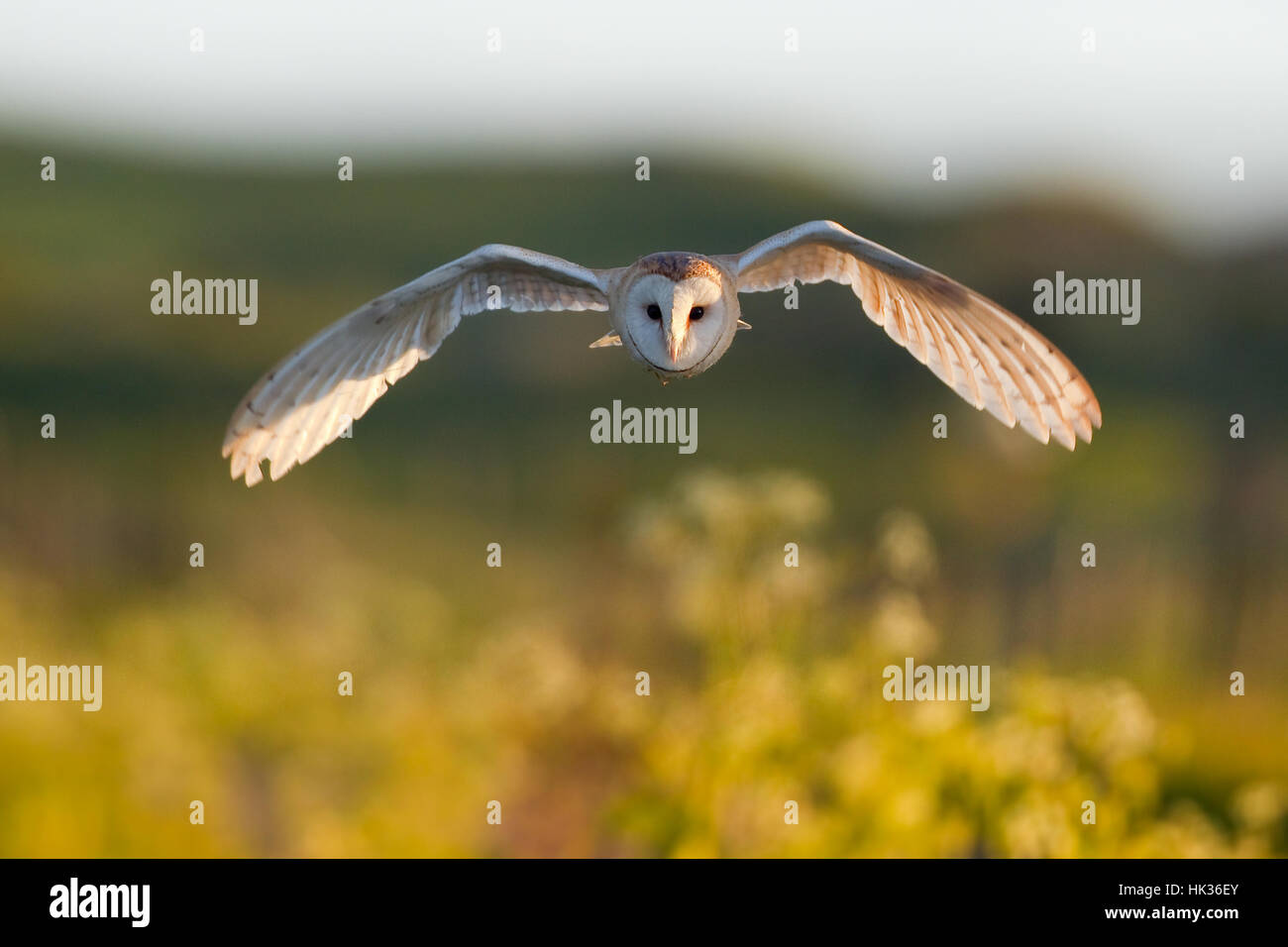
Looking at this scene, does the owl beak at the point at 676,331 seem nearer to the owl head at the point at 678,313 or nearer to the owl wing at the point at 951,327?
the owl head at the point at 678,313

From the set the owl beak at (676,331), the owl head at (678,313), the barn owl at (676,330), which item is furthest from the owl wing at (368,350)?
the owl beak at (676,331)

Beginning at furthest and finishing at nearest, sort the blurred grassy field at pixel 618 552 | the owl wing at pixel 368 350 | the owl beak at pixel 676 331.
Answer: the blurred grassy field at pixel 618 552
the owl wing at pixel 368 350
the owl beak at pixel 676 331

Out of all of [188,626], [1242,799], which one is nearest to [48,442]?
[188,626]

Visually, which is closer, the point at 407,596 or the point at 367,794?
the point at 367,794

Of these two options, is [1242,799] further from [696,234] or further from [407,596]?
[696,234]

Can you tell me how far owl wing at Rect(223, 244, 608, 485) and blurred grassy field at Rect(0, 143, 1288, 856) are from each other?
0.63 metres

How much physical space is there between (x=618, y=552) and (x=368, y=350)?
7.24 ft

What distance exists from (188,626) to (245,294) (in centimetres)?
214

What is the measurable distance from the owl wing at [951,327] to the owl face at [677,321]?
0.59ft

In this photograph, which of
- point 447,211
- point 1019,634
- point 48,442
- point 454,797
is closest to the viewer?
point 454,797

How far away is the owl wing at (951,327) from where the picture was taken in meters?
1.71

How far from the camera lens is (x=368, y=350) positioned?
1895 millimetres

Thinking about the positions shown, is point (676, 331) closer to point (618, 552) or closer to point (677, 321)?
point (677, 321)

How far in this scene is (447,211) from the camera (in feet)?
18.4
